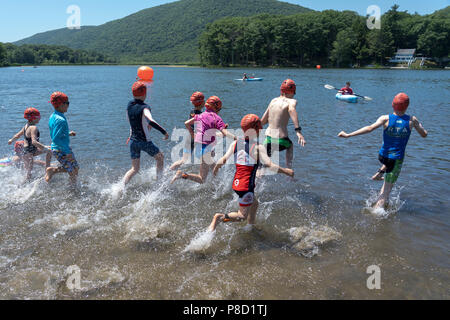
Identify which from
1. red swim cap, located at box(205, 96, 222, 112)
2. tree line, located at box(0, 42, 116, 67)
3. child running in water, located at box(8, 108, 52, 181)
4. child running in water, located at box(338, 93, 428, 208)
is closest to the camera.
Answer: child running in water, located at box(338, 93, 428, 208)

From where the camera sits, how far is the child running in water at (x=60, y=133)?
6.70 m

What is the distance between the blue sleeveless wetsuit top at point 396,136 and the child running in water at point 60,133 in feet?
21.6

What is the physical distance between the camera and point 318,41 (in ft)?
365

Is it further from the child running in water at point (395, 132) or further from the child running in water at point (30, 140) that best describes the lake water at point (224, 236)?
the child running in water at point (395, 132)

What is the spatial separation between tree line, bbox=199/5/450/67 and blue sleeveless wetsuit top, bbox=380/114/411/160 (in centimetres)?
10619

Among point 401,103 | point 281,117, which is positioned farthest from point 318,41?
point 401,103

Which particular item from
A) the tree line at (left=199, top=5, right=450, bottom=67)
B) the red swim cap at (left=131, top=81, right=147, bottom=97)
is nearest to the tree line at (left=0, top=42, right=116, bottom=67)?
the tree line at (left=199, top=5, right=450, bottom=67)

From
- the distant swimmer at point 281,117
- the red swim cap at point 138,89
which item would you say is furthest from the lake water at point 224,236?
the red swim cap at point 138,89

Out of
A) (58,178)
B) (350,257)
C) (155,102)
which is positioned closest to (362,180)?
(350,257)

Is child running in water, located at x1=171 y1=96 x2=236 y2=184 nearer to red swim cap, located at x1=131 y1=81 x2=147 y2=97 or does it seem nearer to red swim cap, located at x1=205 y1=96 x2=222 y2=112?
red swim cap, located at x1=205 y1=96 x2=222 y2=112

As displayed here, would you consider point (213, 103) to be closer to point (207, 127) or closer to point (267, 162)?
point (207, 127)

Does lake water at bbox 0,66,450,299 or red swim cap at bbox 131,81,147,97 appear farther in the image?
red swim cap at bbox 131,81,147,97

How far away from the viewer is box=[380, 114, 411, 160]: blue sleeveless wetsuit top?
601cm

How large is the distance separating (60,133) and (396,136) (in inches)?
274
